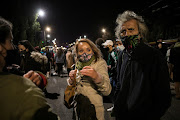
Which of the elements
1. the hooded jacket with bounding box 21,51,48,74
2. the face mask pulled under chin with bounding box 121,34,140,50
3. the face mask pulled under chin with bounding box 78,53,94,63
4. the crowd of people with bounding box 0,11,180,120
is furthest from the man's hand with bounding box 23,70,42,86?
the hooded jacket with bounding box 21,51,48,74

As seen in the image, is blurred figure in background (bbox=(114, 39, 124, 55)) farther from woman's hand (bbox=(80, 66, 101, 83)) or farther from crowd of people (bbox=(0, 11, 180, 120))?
woman's hand (bbox=(80, 66, 101, 83))

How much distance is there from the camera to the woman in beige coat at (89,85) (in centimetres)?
190

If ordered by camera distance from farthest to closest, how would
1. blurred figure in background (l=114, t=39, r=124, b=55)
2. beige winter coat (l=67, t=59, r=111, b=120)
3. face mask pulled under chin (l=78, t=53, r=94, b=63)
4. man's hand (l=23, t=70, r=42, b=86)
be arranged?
blurred figure in background (l=114, t=39, r=124, b=55) → face mask pulled under chin (l=78, t=53, r=94, b=63) → beige winter coat (l=67, t=59, r=111, b=120) → man's hand (l=23, t=70, r=42, b=86)

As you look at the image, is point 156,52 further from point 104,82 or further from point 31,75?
point 31,75

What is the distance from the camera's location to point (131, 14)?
204 cm

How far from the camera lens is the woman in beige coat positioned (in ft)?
6.24

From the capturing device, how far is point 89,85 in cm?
211

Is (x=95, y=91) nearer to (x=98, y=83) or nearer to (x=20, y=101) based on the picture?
(x=98, y=83)

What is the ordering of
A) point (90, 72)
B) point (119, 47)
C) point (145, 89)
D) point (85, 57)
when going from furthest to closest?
point (119, 47) → point (85, 57) → point (90, 72) → point (145, 89)

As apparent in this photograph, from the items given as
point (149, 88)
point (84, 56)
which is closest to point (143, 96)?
point (149, 88)

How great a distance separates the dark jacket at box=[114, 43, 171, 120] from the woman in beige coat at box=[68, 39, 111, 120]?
390 mm

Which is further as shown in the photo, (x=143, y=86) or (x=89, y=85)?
(x=89, y=85)

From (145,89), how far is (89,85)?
94 cm

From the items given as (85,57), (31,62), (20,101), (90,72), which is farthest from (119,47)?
(20,101)
